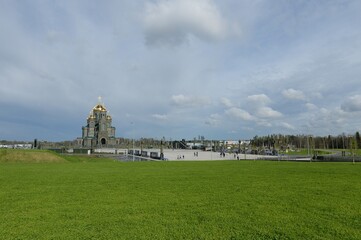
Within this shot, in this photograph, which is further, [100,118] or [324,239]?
[100,118]

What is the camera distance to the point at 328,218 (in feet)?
28.8

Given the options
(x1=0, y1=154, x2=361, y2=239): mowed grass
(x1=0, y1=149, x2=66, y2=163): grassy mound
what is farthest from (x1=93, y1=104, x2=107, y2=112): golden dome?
(x1=0, y1=154, x2=361, y2=239): mowed grass

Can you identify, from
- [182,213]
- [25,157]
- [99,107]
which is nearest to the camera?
[182,213]

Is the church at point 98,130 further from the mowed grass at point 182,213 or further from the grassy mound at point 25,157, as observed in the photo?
the mowed grass at point 182,213

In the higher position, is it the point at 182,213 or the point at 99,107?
the point at 99,107

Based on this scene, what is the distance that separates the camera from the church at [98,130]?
167875mm

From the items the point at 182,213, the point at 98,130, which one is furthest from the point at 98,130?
the point at 182,213

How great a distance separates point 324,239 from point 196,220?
341 centimetres

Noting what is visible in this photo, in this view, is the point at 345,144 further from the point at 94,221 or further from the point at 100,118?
the point at 94,221

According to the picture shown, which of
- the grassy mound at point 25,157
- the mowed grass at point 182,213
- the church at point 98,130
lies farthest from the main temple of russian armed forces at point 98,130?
the mowed grass at point 182,213

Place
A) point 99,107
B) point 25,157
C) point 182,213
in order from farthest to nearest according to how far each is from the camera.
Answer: point 99,107 < point 25,157 < point 182,213

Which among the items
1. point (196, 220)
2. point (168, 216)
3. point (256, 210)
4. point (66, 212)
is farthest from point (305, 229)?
point (66, 212)

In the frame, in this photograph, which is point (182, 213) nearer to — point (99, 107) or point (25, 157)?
point (25, 157)

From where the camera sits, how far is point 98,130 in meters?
168
